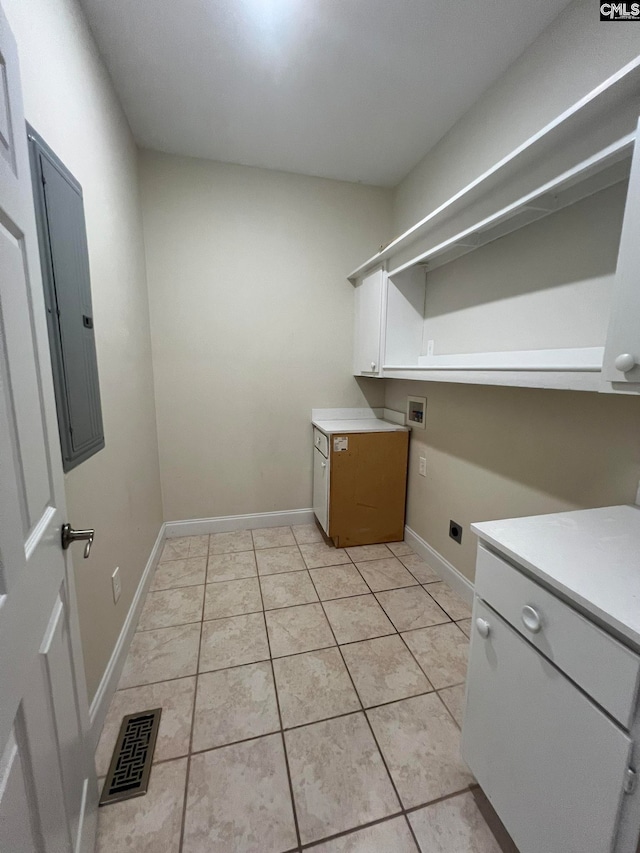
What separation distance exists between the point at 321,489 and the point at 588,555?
1.84 m

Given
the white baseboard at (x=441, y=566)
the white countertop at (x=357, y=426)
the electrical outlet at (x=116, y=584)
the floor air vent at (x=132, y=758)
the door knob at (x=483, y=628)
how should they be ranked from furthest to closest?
the white countertop at (x=357, y=426), the white baseboard at (x=441, y=566), the electrical outlet at (x=116, y=584), the floor air vent at (x=132, y=758), the door knob at (x=483, y=628)

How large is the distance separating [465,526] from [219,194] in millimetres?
2717

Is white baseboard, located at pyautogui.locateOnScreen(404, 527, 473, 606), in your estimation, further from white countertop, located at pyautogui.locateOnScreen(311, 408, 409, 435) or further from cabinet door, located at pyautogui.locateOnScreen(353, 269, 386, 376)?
cabinet door, located at pyautogui.locateOnScreen(353, 269, 386, 376)

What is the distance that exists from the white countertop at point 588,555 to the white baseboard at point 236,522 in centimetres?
207

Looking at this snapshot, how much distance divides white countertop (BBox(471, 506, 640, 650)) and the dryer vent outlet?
96 cm

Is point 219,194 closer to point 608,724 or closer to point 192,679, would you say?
point 192,679

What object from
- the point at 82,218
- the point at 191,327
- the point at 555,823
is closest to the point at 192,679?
the point at 555,823

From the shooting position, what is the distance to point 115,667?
139cm

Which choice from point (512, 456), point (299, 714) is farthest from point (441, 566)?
point (299, 714)

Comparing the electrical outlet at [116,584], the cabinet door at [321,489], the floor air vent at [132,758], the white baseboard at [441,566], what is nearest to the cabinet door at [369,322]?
the cabinet door at [321,489]

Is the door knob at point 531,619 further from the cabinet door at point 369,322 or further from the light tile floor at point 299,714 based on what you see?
the cabinet door at point 369,322

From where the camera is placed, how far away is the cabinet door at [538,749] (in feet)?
2.06

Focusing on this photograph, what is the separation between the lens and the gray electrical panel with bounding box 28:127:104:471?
38.4 inches

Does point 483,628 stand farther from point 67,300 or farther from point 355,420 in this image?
point 355,420
